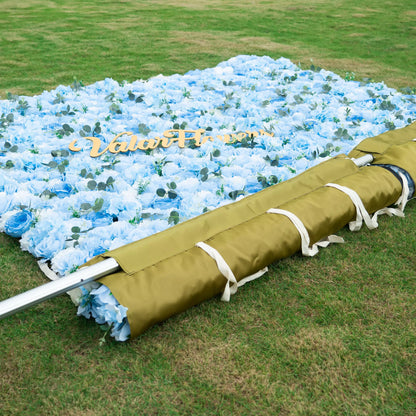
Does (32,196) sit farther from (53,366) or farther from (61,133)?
(53,366)

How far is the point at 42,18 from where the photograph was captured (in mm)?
9750

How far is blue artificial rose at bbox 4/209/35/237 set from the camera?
106 inches

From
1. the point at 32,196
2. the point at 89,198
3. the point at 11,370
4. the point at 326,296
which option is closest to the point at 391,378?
the point at 326,296

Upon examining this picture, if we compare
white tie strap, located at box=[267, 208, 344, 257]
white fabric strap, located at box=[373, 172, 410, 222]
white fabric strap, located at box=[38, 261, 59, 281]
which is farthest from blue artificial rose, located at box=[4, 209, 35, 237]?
white fabric strap, located at box=[373, 172, 410, 222]

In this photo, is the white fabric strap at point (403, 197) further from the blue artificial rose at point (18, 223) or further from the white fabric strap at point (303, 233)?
the blue artificial rose at point (18, 223)

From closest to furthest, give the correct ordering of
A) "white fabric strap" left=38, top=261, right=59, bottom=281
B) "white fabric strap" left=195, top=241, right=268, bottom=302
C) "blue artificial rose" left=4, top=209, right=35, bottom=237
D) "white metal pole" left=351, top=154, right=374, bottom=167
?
"white fabric strap" left=195, top=241, right=268, bottom=302, "white fabric strap" left=38, top=261, right=59, bottom=281, "blue artificial rose" left=4, top=209, right=35, bottom=237, "white metal pole" left=351, top=154, right=374, bottom=167

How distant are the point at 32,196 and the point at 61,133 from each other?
3.43 ft

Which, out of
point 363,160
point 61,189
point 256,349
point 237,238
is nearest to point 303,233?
point 237,238

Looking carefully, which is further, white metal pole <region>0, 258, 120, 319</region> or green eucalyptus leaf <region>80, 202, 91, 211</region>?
green eucalyptus leaf <region>80, 202, 91, 211</region>

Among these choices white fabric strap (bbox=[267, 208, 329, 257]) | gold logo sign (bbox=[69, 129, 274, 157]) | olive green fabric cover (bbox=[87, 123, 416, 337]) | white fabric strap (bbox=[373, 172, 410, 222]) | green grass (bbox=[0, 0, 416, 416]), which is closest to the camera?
green grass (bbox=[0, 0, 416, 416])

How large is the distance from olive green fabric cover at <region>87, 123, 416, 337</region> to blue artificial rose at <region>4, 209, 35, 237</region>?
0.68 metres

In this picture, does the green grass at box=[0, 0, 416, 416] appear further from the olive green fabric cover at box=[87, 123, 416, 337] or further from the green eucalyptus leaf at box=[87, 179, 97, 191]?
the green eucalyptus leaf at box=[87, 179, 97, 191]

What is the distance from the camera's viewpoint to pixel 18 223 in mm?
2740

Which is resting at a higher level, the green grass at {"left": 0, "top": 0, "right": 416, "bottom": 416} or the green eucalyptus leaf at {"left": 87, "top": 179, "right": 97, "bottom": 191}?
the green eucalyptus leaf at {"left": 87, "top": 179, "right": 97, "bottom": 191}
